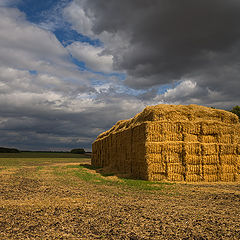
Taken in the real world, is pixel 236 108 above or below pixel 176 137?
above

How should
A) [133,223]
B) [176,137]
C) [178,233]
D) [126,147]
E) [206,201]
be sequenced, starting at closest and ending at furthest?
[178,233] → [133,223] → [206,201] → [176,137] → [126,147]

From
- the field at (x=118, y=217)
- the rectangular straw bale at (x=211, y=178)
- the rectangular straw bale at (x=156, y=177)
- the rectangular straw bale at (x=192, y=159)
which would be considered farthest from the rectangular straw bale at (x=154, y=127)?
the field at (x=118, y=217)

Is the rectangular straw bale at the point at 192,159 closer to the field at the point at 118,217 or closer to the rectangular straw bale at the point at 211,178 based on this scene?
the rectangular straw bale at the point at 211,178

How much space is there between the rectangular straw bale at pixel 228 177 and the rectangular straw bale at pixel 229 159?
2.85 feet

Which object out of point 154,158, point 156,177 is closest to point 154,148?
point 154,158

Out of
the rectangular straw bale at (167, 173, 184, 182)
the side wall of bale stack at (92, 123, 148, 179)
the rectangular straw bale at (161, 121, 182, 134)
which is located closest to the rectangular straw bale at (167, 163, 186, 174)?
the rectangular straw bale at (167, 173, 184, 182)

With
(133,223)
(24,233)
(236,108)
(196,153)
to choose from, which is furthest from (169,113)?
(236,108)

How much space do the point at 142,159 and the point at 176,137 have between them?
10.2 ft

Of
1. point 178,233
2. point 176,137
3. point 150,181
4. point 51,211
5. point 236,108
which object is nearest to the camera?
point 178,233

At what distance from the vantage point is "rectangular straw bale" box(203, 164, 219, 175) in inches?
672

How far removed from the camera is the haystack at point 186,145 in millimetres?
16766

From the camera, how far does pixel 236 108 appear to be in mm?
45688

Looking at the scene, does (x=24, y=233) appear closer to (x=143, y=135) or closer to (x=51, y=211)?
(x=51, y=211)

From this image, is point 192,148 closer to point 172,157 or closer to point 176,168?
point 172,157
